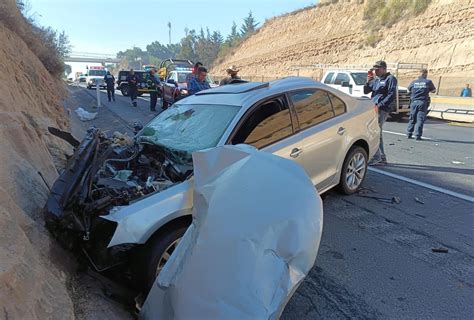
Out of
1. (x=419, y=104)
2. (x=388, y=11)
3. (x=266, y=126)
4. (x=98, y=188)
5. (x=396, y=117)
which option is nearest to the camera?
(x=98, y=188)

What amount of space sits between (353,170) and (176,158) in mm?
2906

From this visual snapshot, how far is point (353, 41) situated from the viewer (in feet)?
117

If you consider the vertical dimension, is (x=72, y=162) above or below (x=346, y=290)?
above

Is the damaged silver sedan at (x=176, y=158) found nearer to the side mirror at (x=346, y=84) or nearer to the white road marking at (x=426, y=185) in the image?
the white road marking at (x=426, y=185)

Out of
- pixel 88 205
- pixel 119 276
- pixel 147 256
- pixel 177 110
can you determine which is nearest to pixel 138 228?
pixel 147 256

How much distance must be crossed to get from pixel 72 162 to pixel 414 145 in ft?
28.9

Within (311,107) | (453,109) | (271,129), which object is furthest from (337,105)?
(453,109)

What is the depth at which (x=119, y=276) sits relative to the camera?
3434mm

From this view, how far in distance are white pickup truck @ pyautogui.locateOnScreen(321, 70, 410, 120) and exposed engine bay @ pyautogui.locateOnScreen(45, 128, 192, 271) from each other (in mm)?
13123

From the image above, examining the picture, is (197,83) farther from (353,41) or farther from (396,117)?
(353,41)

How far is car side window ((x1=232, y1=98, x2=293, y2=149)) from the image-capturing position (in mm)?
4145

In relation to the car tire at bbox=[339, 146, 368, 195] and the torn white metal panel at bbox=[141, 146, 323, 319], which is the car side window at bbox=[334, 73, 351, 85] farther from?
the torn white metal panel at bbox=[141, 146, 323, 319]

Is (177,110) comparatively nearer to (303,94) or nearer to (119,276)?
(303,94)

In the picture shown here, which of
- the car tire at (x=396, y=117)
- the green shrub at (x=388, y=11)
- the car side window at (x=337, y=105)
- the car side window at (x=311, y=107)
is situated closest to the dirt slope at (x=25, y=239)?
the car side window at (x=311, y=107)
